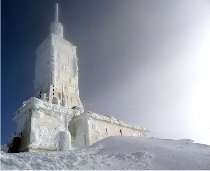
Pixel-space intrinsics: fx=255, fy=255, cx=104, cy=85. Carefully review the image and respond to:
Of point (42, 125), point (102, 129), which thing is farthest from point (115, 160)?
point (102, 129)

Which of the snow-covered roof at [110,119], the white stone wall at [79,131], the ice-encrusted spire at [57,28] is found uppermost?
the ice-encrusted spire at [57,28]

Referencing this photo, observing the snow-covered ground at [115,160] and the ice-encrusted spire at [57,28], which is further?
the ice-encrusted spire at [57,28]

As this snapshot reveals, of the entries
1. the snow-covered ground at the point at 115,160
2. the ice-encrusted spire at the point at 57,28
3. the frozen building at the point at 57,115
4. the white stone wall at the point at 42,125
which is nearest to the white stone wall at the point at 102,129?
the frozen building at the point at 57,115

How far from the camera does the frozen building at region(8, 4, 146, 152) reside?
30869mm

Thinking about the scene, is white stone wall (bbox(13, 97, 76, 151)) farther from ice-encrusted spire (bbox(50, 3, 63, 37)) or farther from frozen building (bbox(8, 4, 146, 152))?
ice-encrusted spire (bbox(50, 3, 63, 37))

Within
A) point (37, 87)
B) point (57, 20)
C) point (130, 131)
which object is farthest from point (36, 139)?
point (57, 20)

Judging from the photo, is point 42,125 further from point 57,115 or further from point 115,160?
point 115,160

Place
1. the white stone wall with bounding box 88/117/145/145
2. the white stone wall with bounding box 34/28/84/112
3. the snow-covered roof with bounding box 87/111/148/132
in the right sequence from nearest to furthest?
the white stone wall with bounding box 88/117/145/145
the snow-covered roof with bounding box 87/111/148/132
the white stone wall with bounding box 34/28/84/112

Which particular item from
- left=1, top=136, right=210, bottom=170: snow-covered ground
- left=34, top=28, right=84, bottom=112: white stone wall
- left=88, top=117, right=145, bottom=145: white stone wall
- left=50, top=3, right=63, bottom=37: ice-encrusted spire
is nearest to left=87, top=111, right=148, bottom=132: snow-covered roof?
left=88, top=117, right=145, bottom=145: white stone wall

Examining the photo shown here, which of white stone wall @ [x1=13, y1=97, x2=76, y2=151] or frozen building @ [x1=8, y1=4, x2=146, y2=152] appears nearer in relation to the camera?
white stone wall @ [x1=13, y1=97, x2=76, y2=151]

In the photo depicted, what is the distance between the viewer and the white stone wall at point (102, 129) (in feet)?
117

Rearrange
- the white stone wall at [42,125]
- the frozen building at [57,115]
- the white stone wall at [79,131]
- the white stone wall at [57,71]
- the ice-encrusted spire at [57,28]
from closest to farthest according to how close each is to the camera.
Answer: the white stone wall at [42,125], the frozen building at [57,115], the white stone wall at [79,131], the white stone wall at [57,71], the ice-encrusted spire at [57,28]

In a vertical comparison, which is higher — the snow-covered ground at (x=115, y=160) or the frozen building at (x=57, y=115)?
the frozen building at (x=57, y=115)

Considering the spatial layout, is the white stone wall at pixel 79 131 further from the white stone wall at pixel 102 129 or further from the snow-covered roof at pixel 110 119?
the snow-covered roof at pixel 110 119
